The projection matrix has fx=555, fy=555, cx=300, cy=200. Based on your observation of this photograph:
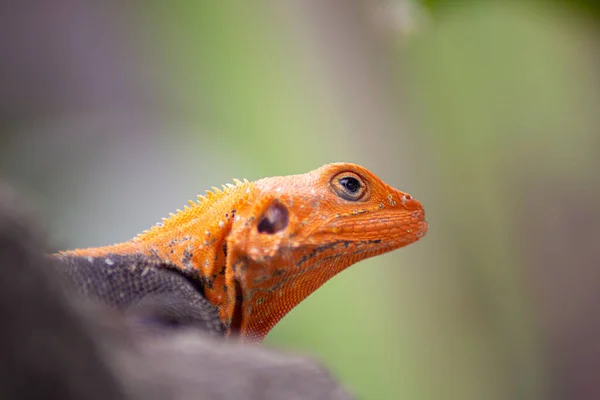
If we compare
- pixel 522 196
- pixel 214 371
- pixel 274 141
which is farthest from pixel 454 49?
pixel 214 371

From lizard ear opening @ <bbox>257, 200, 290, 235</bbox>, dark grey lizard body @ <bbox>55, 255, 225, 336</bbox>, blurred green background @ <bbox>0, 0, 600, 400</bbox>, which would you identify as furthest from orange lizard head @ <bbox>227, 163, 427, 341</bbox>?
blurred green background @ <bbox>0, 0, 600, 400</bbox>

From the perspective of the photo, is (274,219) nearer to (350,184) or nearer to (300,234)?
(300,234)

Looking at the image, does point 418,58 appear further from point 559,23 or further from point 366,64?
point 559,23

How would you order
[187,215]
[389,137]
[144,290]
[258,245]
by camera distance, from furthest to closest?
[389,137], [187,215], [258,245], [144,290]

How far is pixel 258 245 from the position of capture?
6.79 feet

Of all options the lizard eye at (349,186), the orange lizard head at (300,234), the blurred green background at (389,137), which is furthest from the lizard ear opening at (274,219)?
the blurred green background at (389,137)

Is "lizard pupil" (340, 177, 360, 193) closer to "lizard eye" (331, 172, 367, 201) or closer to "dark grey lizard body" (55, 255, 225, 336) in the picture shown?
"lizard eye" (331, 172, 367, 201)

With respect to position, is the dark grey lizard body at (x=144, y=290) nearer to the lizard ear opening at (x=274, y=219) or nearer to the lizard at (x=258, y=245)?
the lizard at (x=258, y=245)

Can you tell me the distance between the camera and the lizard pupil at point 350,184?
235 cm

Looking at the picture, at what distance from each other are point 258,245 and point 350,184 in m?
0.53

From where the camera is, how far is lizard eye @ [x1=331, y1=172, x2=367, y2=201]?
232 cm

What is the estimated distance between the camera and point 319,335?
5.98 m

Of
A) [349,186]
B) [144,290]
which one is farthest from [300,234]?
[144,290]

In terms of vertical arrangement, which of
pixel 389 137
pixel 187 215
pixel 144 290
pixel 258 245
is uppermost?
pixel 389 137
